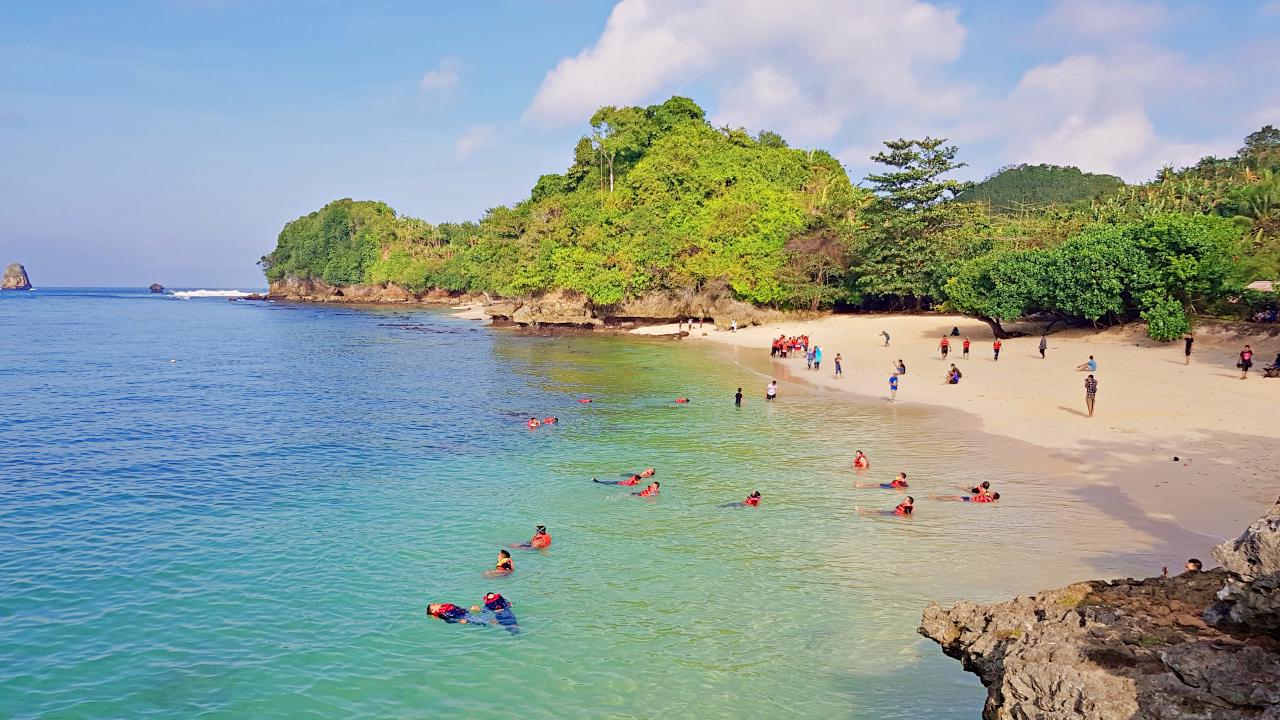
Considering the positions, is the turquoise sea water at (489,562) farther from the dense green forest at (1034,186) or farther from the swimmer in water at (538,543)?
the dense green forest at (1034,186)

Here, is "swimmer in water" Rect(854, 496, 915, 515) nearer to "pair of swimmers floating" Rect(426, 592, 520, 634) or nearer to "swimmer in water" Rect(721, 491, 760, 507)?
"swimmer in water" Rect(721, 491, 760, 507)

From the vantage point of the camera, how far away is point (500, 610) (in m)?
14.2

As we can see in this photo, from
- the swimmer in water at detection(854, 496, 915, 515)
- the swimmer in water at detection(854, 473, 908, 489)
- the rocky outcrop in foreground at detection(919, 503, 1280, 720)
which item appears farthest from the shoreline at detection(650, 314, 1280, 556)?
the rocky outcrop in foreground at detection(919, 503, 1280, 720)

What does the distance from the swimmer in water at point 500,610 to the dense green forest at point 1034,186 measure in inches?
5300

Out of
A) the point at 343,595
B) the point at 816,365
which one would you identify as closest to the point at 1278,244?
the point at 816,365

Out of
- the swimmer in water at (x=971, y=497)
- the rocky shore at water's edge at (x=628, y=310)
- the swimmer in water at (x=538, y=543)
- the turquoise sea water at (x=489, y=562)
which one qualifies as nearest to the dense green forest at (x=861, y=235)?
the rocky shore at water's edge at (x=628, y=310)

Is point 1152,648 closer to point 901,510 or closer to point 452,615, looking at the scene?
point 452,615

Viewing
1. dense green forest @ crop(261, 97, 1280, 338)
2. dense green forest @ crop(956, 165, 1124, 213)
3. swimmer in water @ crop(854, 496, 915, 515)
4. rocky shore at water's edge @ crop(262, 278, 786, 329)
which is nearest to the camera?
→ swimmer in water @ crop(854, 496, 915, 515)

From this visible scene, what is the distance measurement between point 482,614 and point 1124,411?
25.7 m

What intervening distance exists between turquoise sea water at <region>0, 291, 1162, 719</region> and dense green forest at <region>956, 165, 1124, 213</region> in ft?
405

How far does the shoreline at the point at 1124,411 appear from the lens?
A: 18.6 meters

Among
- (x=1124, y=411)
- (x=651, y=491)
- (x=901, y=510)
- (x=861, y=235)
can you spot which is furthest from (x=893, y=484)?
(x=861, y=235)

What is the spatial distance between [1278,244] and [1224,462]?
101 feet

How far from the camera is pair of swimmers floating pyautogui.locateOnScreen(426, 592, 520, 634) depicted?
13828 mm
